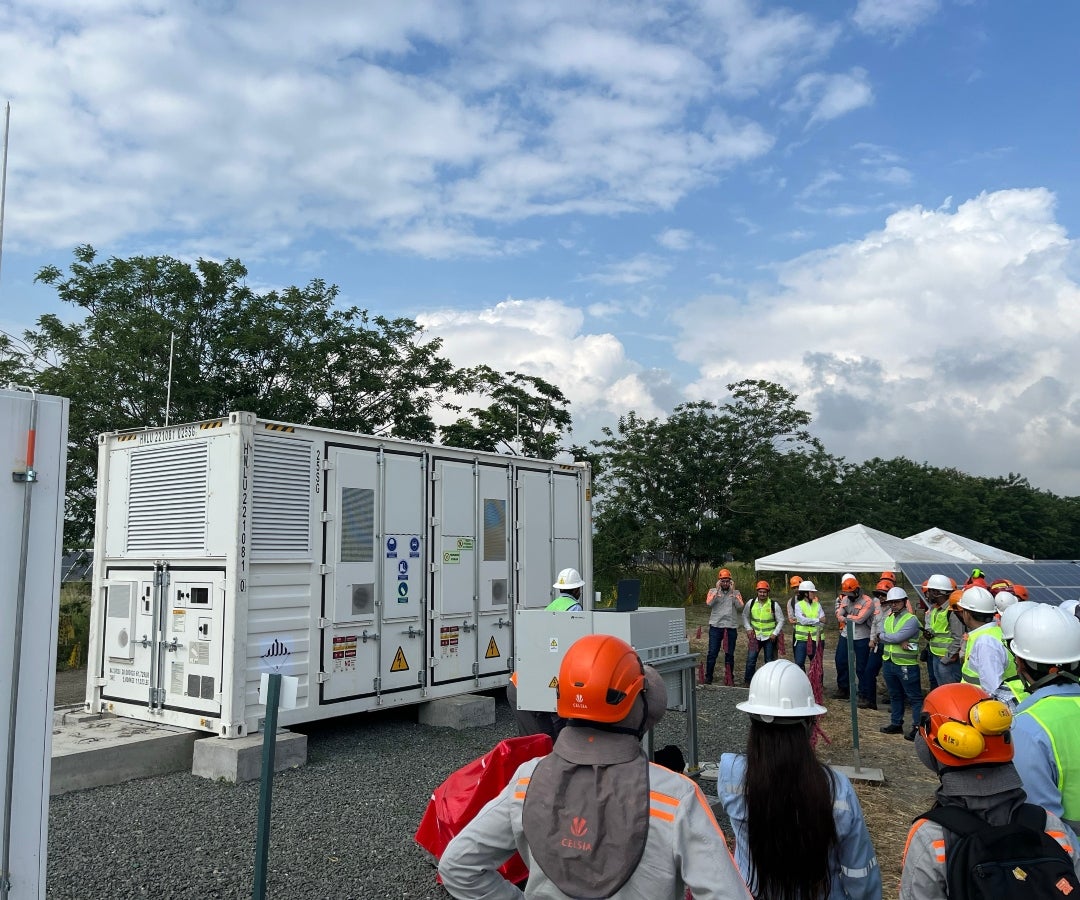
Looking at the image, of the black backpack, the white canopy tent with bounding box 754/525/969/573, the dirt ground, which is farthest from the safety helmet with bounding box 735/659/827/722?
the white canopy tent with bounding box 754/525/969/573

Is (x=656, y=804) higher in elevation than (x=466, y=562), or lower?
lower

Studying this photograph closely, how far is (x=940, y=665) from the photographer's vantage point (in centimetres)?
1016

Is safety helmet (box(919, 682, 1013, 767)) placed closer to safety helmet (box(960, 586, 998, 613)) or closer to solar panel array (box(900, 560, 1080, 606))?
safety helmet (box(960, 586, 998, 613))

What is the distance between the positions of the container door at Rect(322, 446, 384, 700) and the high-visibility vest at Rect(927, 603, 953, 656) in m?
6.42

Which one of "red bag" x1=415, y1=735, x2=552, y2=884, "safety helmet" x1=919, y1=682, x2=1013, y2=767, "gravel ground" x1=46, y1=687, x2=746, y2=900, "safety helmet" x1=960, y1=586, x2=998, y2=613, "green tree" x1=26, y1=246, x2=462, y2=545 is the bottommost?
"gravel ground" x1=46, y1=687, x2=746, y2=900

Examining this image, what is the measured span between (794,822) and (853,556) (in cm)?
1497

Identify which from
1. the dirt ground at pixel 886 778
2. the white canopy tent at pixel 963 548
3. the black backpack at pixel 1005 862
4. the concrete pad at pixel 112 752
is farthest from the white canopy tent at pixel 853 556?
the black backpack at pixel 1005 862

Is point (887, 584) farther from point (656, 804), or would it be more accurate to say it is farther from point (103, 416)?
point (103, 416)

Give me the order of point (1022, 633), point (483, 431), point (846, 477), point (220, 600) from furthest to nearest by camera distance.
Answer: point (846, 477)
point (483, 431)
point (220, 600)
point (1022, 633)

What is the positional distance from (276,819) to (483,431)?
1610cm

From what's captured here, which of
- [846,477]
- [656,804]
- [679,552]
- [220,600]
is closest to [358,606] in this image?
[220,600]

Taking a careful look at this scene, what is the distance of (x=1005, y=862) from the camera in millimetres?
2219

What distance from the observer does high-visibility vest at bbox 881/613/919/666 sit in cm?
1020

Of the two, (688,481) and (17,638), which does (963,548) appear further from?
(17,638)
